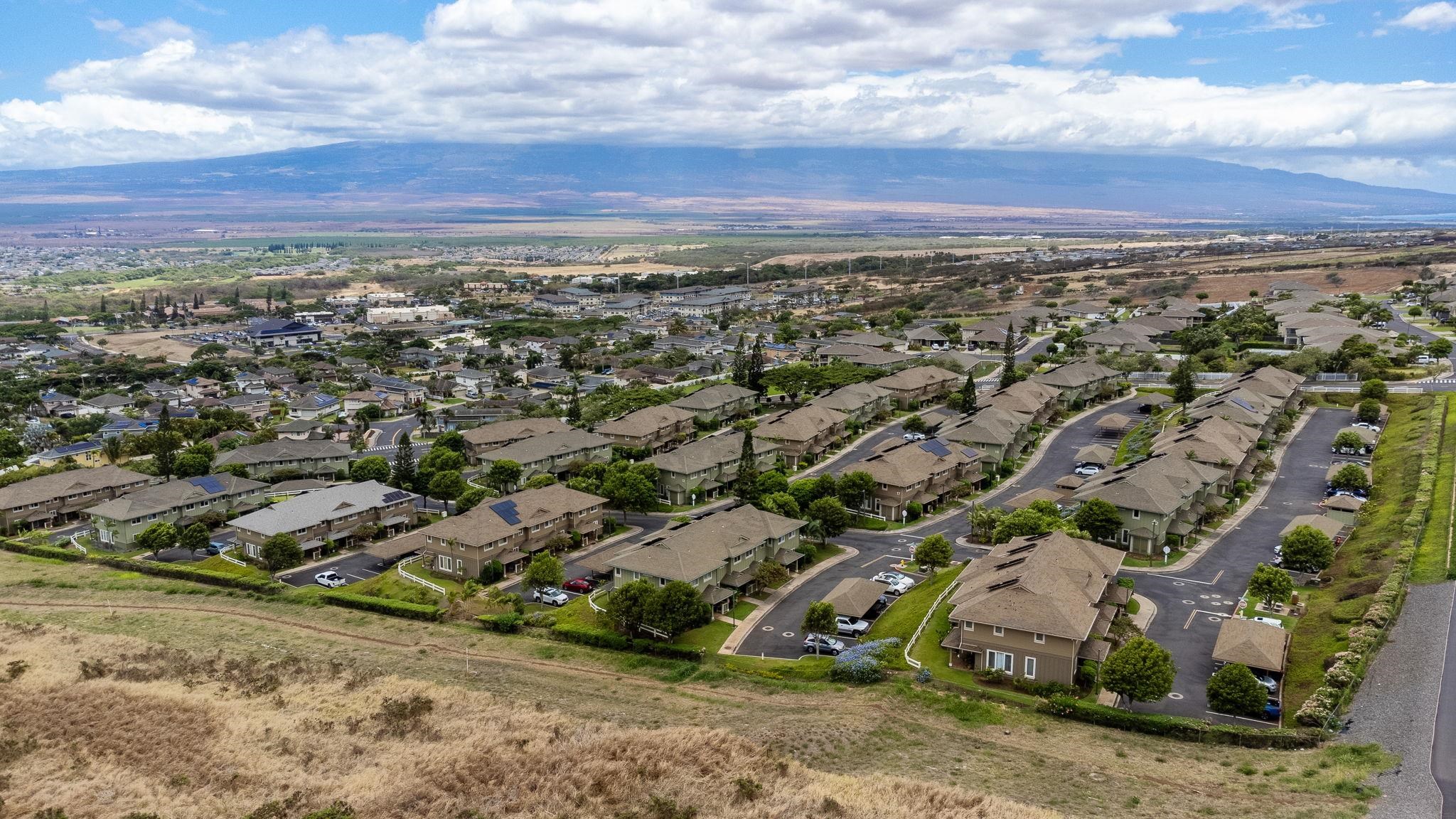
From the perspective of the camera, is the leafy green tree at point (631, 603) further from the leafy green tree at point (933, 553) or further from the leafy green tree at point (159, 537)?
the leafy green tree at point (159, 537)

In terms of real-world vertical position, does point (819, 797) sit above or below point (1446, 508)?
below

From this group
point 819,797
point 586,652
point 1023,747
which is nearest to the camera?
point 819,797

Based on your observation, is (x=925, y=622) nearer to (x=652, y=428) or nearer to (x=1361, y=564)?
(x=1361, y=564)

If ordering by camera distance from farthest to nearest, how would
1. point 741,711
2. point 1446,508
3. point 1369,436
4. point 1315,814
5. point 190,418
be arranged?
point 190,418, point 1369,436, point 1446,508, point 741,711, point 1315,814

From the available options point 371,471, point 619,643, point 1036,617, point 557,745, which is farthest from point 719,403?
point 557,745

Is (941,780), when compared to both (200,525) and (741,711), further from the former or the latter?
(200,525)

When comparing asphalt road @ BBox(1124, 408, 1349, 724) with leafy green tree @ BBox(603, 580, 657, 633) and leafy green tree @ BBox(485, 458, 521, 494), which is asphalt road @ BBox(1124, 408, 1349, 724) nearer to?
leafy green tree @ BBox(603, 580, 657, 633)

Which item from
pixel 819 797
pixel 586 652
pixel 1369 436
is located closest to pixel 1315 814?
pixel 819 797

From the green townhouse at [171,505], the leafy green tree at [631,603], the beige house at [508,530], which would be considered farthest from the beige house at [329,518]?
the leafy green tree at [631,603]
